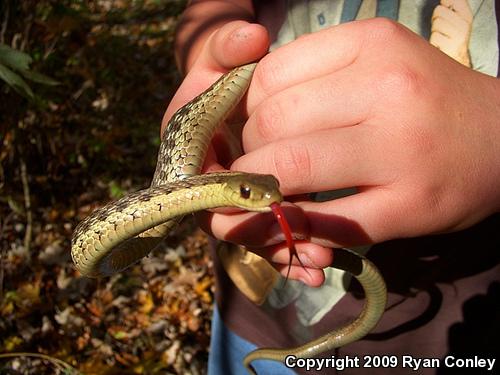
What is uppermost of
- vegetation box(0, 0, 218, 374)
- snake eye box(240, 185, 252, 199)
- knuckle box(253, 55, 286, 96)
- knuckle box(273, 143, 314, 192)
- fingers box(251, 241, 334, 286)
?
knuckle box(253, 55, 286, 96)

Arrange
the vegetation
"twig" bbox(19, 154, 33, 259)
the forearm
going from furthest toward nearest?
"twig" bbox(19, 154, 33, 259) < the vegetation < the forearm

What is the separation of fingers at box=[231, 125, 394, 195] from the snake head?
0.05 m

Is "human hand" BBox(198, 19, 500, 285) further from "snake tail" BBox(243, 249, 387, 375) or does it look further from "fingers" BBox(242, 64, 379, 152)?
"snake tail" BBox(243, 249, 387, 375)

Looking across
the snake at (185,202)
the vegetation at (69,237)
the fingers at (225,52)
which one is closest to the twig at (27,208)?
the vegetation at (69,237)

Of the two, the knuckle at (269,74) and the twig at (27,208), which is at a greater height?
the knuckle at (269,74)

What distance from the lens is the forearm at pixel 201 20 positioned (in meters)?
1.96

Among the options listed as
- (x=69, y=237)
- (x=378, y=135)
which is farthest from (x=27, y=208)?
(x=378, y=135)

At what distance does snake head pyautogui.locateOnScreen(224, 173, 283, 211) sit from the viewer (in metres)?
1.15

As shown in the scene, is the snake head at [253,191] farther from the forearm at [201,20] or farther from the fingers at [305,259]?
the forearm at [201,20]

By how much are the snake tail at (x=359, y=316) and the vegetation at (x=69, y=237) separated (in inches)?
58.2

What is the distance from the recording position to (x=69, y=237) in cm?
408

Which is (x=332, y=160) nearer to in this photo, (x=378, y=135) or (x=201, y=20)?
(x=378, y=135)

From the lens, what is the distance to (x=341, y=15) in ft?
5.74

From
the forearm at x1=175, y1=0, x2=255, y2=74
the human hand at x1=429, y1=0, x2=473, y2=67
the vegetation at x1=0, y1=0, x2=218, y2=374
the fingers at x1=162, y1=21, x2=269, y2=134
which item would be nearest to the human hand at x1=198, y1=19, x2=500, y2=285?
the fingers at x1=162, y1=21, x2=269, y2=134
